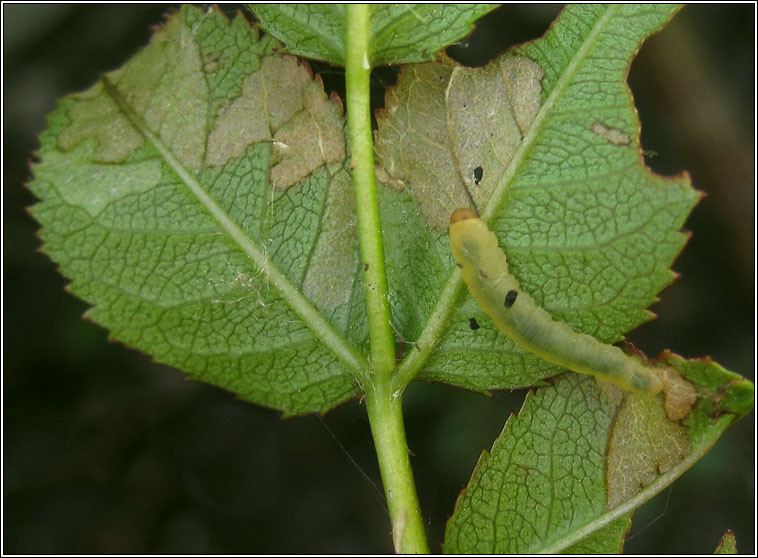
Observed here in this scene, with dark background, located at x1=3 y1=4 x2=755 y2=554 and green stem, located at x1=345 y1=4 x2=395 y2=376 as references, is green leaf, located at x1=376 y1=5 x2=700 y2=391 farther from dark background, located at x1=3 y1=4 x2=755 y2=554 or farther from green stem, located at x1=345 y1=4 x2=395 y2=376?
dark background, located at x1=3 y1=4 x2=755 y2=554

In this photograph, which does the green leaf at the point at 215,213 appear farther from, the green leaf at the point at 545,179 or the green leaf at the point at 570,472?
the green leaf at the point at 570,472

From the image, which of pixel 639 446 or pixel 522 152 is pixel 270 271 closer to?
pixel 522 152

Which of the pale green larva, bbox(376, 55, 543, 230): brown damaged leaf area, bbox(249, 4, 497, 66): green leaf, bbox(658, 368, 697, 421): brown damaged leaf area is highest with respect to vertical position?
bbox(249, 4, 497, 66): green leaf

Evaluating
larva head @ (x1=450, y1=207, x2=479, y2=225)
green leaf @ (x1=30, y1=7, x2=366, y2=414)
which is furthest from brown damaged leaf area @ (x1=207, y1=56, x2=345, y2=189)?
larva head @ (x1=450, y1=207, x2=479, y2=225)

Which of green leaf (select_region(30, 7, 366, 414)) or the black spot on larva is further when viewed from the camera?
green leaf (select_region(30, 7, 366, 414))

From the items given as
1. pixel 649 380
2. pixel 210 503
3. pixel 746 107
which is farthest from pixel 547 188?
pixel 210 503

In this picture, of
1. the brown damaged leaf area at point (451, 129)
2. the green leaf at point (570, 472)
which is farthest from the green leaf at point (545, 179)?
the green leaf at point (570, 472)

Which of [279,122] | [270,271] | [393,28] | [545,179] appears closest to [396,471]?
[270,271]
